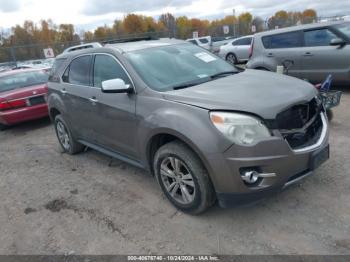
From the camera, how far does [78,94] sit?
466 cm

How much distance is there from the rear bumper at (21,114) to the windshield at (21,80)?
826mm

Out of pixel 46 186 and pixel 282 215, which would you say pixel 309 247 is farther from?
pixel 46 186

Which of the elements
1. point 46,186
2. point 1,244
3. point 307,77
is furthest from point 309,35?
point 1,244

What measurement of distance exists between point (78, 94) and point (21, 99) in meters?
3.51

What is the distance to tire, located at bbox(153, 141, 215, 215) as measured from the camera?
3055 millimetres

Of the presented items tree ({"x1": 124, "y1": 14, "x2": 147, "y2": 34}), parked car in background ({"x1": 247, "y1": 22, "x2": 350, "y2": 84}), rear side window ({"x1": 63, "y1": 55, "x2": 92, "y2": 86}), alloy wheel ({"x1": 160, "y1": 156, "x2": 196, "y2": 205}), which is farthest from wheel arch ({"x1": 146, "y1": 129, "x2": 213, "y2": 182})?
tree ({"x1": 124, "y1": 14, "x2": 147, "y2": 34})

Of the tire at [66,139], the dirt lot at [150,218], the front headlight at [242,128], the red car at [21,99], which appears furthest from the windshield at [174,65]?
the red car at [21,99]

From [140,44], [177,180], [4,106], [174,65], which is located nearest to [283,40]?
[140,44]

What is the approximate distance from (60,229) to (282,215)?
7.45 ft

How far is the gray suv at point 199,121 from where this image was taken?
282cm

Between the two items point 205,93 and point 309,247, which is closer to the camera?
point 309,247

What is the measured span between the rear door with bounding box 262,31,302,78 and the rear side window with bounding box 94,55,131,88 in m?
5.32

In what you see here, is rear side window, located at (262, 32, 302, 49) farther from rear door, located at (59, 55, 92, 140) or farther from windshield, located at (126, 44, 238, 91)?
rear door, located at (59, 55, 92, 140)

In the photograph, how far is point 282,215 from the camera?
3232mm
